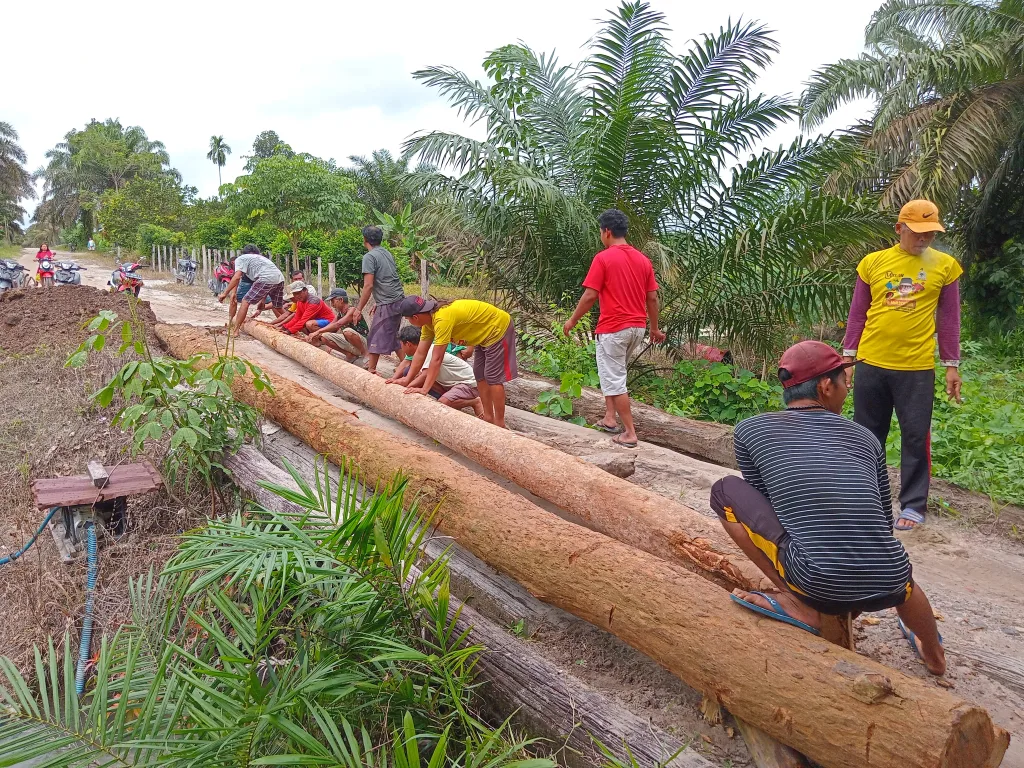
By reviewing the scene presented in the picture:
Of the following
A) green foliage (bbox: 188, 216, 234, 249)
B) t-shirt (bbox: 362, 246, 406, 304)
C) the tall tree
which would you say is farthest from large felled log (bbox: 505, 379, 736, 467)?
the tall tree

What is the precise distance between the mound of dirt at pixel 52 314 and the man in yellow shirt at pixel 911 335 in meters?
8.48

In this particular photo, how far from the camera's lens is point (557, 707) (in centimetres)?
231

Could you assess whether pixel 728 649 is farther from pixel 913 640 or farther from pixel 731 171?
pixel 731 171

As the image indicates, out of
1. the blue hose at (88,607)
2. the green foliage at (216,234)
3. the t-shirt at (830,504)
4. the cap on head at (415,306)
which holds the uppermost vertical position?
the green foliage at (216,234)

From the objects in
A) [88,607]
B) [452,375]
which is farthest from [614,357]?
[88,607]

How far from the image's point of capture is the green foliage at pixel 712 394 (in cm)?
688

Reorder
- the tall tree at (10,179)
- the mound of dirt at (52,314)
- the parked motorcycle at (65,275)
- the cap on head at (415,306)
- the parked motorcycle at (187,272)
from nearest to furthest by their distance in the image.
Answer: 1. the cap on head at (415,306)
2. the mound of dirt at (52,314)
3. the parked motorcycle at (65,275)
4. the parked motorcycle at (187,272)
5. the tall tree at (10,179)

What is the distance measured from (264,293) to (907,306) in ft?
26.0

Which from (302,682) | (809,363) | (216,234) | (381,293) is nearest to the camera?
(302,682)

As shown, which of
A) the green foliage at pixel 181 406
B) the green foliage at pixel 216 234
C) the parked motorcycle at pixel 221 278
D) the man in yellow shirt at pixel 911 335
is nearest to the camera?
the man in yellow shirt at pixel 911 335

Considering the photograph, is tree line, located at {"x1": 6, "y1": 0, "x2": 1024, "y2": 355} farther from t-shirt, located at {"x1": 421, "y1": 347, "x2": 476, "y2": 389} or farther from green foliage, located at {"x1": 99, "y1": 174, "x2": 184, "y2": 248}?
green foliage, located at {"x1": 99, "y1": 174, "x2": 184, "y2": 248}

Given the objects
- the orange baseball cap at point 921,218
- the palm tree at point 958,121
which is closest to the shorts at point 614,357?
the orange baseball cap at point 921,218

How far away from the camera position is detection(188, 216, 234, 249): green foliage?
85.8 feet

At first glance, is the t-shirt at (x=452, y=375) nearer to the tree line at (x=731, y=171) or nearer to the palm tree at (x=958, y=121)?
the tree line at (x=731, y=171)
